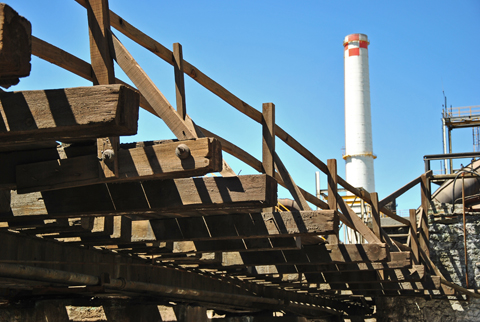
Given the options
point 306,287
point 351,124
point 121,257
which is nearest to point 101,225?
point 121,257

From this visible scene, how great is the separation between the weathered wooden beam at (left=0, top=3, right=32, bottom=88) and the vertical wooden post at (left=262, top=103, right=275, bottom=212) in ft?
12.9

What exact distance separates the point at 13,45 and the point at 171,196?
230 cm

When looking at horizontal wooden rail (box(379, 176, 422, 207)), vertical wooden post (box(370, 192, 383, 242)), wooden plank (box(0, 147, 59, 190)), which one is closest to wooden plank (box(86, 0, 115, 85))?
wooden plank (box(0, 147, 59, 190))

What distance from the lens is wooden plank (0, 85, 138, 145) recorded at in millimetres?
3000

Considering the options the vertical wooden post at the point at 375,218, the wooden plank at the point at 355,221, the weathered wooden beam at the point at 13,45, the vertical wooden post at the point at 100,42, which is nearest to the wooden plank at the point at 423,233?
the vertical wooden post at the point at 375,218

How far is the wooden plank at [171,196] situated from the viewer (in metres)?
4.53

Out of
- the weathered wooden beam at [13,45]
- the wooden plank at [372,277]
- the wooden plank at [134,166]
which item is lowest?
the wooden plank at [372,277]

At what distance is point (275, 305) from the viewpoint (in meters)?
13.2

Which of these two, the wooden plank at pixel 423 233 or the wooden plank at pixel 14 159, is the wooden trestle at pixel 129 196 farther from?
the wooden plank at pixel 423 233

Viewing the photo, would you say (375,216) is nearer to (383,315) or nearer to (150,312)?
(150,312)

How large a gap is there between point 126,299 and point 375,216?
4.18m

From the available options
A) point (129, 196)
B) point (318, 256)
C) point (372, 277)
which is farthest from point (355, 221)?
point (129, 196)

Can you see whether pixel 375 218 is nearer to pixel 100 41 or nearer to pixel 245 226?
pixel 245 226

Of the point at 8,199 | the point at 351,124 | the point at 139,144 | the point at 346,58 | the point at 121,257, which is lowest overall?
the point at 121,257
